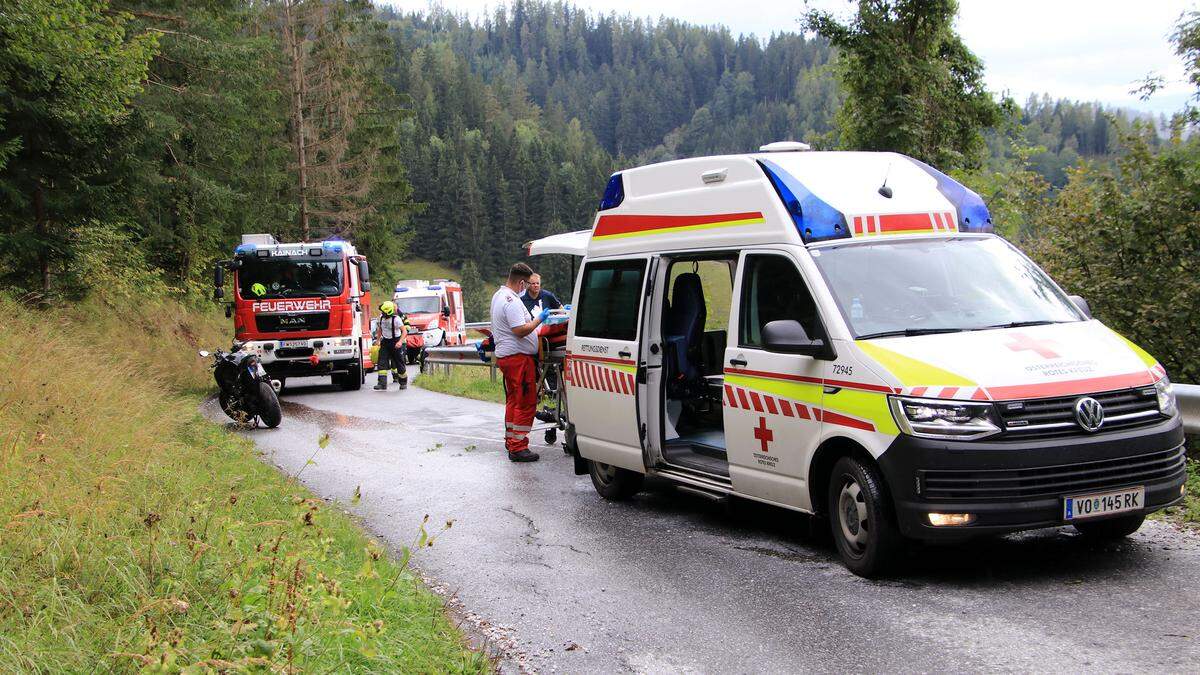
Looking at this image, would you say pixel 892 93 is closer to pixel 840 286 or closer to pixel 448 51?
pixel 840 286

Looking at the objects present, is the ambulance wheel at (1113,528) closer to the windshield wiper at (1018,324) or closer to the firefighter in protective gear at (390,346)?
the windshield wiper at (1018,324)

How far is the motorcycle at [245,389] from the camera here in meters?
15.2

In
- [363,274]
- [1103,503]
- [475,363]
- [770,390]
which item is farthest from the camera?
[475,363]

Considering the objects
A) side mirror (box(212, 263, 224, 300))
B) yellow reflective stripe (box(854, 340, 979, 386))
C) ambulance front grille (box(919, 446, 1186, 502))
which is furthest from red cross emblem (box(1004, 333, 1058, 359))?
side mirror (box(212, 263, 224, 300))

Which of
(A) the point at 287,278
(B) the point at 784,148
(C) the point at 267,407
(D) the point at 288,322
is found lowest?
(C) the point at 267,407

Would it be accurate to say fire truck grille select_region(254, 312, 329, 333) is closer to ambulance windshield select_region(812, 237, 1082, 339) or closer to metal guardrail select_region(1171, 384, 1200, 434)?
ambulance windshield select_region(812, 237, 1082, 339)

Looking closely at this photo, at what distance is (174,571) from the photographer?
4984 mm

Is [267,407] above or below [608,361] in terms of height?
below

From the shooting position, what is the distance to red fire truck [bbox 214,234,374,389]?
2117 centimetres

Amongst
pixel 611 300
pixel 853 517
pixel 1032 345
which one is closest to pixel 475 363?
pixel 611 300

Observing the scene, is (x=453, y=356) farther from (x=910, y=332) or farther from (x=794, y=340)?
(x=910, y=332)

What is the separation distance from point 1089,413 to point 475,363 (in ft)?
57.9

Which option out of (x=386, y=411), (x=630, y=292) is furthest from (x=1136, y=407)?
(x=386, y=411)

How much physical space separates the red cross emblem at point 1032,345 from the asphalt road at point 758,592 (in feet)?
4.01
